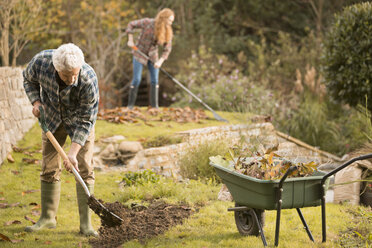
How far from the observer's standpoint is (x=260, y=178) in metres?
3.58

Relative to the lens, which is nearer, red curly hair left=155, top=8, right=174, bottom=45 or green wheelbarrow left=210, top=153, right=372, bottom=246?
green wheelbarrow left=210, top=153, right=372, bottom=246

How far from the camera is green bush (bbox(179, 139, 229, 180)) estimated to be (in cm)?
572

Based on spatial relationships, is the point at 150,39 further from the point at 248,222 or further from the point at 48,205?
the point at 248,222

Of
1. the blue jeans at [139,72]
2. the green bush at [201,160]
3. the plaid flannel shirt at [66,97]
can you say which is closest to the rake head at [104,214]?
the plaid flannel shirt at [66,97]

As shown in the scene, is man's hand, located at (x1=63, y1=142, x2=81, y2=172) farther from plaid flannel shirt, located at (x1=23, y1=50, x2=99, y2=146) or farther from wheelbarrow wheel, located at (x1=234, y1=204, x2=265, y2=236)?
wheelbarrow wheel, located at (x1=234, y1=204, x2=265, y2=236)

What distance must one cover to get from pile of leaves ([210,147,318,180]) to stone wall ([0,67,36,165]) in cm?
356

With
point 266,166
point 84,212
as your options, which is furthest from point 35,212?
point 266,166

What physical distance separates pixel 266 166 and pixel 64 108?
1.72m

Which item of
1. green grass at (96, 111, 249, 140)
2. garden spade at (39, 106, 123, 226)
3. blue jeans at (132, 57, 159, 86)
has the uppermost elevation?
blue jeans at (132, 57, 159, 86)

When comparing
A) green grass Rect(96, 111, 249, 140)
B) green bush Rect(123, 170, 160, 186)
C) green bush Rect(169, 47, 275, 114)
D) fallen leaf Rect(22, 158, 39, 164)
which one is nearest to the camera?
green bush Rect(123, 170, 160, 186)

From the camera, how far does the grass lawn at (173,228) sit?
377cm

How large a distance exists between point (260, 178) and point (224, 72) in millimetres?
8779

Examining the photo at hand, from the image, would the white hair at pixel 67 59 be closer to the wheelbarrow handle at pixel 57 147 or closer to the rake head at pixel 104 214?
the wheelbarrow handle at pixel 57 147

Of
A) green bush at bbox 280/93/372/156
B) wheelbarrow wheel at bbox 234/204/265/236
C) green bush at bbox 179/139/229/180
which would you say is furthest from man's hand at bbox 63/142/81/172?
green bush at bbox 280/93/372/156
